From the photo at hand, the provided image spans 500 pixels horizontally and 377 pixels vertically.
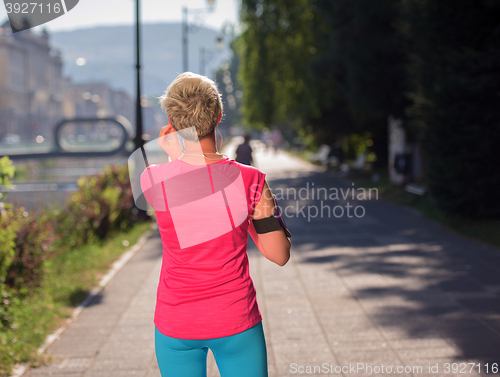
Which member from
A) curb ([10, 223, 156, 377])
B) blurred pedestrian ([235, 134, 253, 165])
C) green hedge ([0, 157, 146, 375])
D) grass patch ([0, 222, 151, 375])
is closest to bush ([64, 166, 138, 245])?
green hedge ([0, 157, 146, 375])

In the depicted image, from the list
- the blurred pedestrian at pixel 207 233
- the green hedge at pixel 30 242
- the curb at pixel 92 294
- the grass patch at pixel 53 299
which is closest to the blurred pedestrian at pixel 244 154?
the curb at pixel 92 294

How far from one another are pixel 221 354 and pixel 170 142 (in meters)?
0.82

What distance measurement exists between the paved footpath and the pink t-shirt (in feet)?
7.43

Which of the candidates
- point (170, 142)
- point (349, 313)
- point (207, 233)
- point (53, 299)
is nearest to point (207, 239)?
point (207, 233)

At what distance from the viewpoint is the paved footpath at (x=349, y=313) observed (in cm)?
414

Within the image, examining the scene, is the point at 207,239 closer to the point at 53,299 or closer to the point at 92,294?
the point at 53,299

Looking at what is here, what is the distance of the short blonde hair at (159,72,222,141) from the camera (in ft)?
5.99

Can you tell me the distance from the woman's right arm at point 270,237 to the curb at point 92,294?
3.08 m

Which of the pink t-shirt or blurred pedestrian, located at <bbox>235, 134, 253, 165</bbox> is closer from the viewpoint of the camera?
the pink t-shirt

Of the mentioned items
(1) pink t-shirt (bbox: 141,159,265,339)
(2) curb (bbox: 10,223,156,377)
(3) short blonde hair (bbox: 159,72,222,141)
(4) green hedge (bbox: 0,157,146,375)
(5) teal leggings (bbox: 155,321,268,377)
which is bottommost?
(2) curb (bbox: 10,223,156,377)

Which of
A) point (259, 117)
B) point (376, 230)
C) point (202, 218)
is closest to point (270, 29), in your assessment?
point (259, 117)

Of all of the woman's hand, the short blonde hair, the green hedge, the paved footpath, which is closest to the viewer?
the short blonde hair

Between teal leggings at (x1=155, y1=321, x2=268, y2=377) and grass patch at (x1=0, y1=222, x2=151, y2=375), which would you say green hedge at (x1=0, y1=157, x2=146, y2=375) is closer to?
grass patch at (x1=0, y1=222, x2=151, y2=375)

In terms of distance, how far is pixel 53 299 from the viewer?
5984 millimetres
